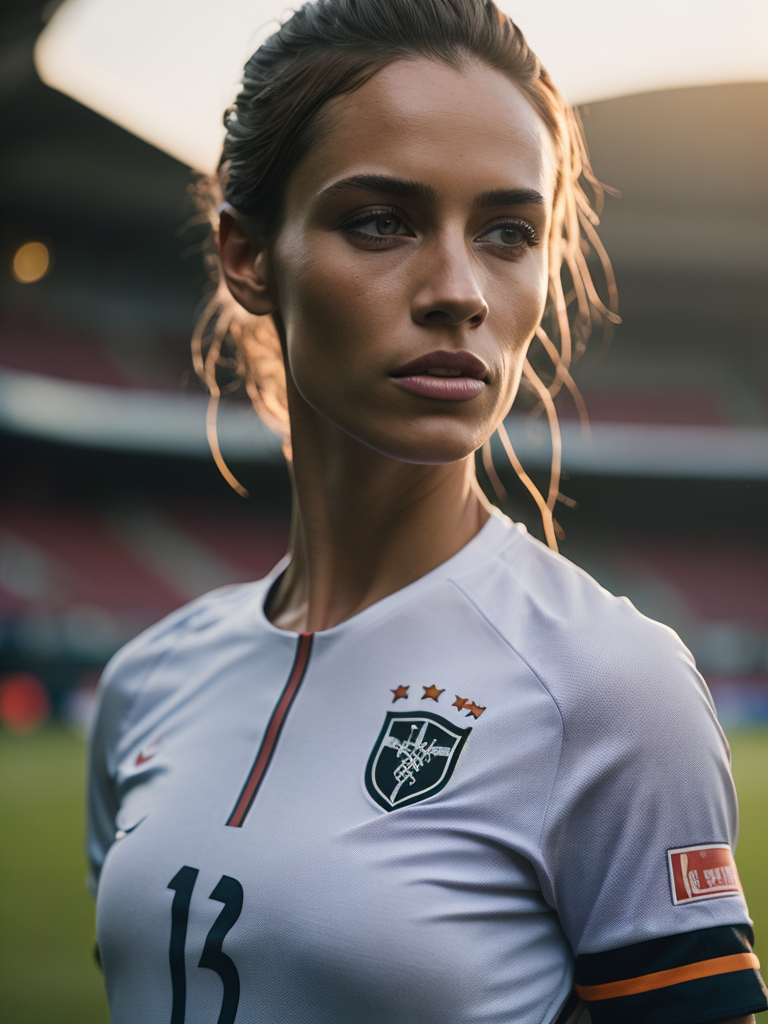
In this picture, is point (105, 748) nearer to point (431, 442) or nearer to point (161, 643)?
point (161, 643)

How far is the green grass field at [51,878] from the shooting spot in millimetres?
4656

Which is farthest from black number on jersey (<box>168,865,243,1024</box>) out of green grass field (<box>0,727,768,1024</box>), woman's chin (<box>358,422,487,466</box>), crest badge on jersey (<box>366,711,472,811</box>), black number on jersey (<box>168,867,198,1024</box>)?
green grass field (<box>0,727,768,1024</box>)

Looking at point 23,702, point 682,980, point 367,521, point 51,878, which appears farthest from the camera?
point 23,702

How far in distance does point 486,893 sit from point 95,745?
2.92 ft

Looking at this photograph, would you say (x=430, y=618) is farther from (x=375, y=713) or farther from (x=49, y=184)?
(x=49, y=184)

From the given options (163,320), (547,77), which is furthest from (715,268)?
(547,77)

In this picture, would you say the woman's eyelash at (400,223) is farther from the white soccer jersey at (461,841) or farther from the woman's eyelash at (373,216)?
the white soccer jersey at (461,841)

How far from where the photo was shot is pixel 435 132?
1.15 meters

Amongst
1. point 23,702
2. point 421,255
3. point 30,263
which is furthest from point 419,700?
point 30,263

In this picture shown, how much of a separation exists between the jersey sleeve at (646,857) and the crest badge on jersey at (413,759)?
136 mm

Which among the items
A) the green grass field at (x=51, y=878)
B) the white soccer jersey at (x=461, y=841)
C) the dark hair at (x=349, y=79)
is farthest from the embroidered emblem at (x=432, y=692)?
the green grass field at (x=51, y=878)

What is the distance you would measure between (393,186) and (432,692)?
2.05 feet

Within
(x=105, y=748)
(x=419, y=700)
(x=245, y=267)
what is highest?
(x=245, y=267)

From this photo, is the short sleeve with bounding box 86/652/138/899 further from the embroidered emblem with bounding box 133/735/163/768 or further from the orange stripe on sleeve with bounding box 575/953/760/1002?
the orange stripe on sleeve with bounding box 575/953/760/1002
